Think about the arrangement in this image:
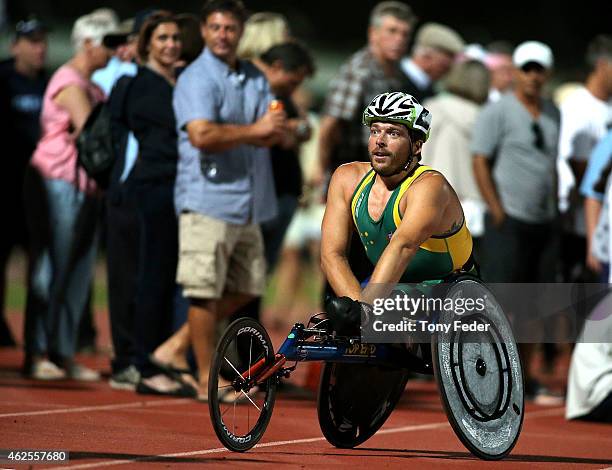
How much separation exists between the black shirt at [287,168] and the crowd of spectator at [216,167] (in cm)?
1

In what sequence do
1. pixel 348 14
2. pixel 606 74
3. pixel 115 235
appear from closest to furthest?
1. pixel 115 235
2. pixel 606 74
3. pixel 348 14

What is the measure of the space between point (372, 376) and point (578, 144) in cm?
509

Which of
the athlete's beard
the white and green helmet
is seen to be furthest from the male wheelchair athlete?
the white and green helmet

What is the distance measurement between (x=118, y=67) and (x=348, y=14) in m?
25.8

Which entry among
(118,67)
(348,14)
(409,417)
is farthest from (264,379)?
(348,14)

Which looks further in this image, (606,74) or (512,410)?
(606,74)

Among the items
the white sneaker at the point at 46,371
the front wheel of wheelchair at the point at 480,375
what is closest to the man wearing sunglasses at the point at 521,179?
the white sneaker at the point at 46,371

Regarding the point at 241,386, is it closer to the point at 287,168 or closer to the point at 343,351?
→ the point at 343,351

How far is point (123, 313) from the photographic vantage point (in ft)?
36.9

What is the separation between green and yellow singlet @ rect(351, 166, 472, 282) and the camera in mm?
8016

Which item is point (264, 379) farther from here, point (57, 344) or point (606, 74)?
point (606, 74)

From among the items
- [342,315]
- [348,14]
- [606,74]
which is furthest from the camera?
[348,14]

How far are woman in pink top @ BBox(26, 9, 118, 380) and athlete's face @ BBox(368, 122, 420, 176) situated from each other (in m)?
3.71

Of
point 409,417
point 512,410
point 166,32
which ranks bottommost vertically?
point 409,417
